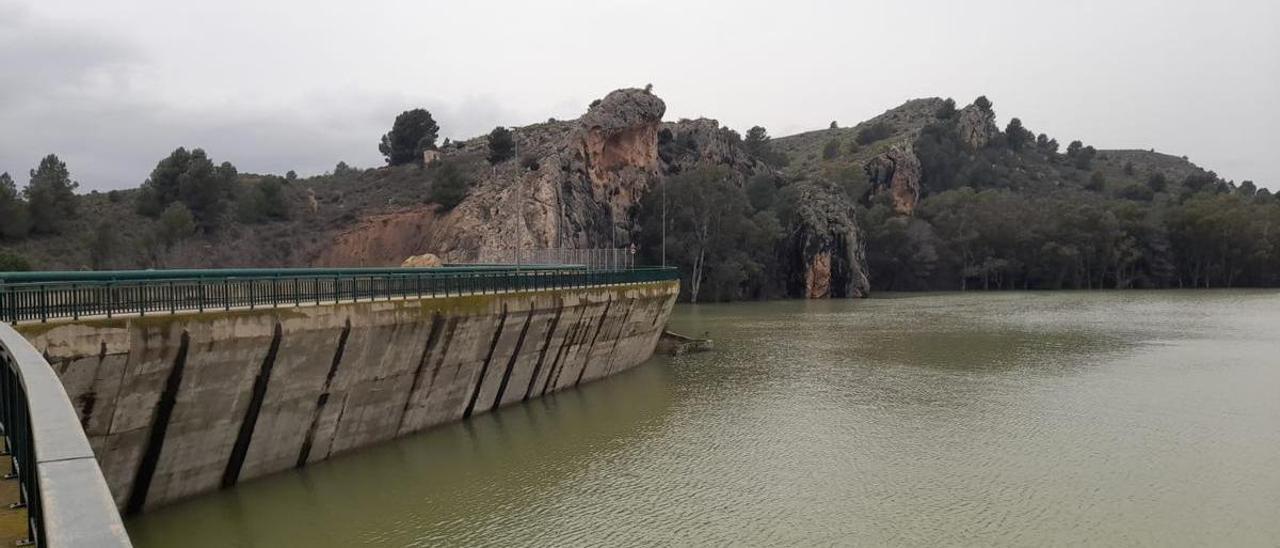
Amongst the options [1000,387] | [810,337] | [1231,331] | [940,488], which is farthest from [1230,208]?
[940,488]

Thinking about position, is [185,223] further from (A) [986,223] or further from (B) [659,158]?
(A) [986,223]

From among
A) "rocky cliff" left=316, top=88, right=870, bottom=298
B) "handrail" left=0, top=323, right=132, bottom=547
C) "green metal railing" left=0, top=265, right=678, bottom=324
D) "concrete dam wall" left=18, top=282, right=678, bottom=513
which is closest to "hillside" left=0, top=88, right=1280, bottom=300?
"rocky cliff" left=316, top=88, right=870, bottom=298

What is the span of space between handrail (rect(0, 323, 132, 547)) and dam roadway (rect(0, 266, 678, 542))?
9.15m

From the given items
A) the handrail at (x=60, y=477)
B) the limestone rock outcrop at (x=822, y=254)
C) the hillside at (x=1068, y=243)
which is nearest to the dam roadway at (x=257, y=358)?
the handrail at (x=60, y=477)

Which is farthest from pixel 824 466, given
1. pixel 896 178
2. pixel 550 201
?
pixel 896 178

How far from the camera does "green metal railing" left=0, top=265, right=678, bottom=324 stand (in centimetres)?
1652

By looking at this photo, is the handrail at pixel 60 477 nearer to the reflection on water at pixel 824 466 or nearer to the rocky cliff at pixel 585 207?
the reflection on water at pixel 824 466

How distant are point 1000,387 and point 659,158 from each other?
244ft

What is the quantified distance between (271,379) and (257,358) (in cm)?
76

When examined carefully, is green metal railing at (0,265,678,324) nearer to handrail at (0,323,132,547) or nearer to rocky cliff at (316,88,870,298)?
handrail at (0,323,132,547)

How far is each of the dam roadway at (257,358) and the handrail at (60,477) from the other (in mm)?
9148

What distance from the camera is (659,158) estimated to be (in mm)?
106125

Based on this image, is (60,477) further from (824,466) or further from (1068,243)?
(1068,243)

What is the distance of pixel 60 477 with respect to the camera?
3291mm
